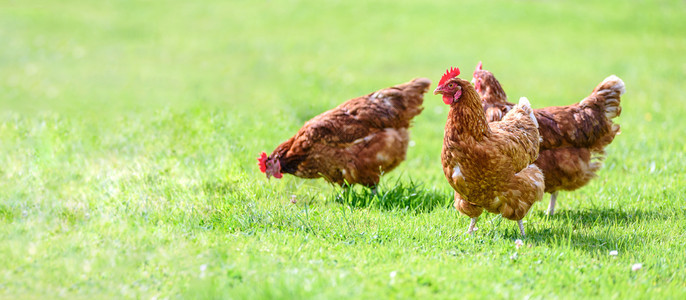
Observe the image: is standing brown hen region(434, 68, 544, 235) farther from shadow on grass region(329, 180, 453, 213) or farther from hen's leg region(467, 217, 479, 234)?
shadow on grass region(329, 180, 453, 213)

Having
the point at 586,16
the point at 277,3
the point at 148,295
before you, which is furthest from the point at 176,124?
the point at 586,16

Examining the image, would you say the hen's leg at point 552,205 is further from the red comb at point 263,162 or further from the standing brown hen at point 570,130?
the red comb at point 263,162

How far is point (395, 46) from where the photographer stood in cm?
1680

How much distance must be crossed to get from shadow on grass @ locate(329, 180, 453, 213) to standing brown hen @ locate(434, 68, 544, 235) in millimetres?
717

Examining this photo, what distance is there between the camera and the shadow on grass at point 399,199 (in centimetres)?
646

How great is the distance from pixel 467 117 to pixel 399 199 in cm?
155

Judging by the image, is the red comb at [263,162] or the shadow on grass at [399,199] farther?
the red comb at [263,162]

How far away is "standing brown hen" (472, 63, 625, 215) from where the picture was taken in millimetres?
6438

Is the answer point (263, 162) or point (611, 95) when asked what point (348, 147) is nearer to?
point (263, 162)

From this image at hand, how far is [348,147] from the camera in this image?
23.5 ft

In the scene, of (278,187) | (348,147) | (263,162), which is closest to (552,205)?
(348,147)

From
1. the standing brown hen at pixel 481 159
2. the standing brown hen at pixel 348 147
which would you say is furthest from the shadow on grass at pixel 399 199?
the standing brown hen at pixel 481 159

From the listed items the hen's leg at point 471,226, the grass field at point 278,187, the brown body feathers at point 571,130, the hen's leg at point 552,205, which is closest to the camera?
the grass field at point 278,187

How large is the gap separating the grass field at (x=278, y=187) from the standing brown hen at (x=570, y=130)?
0.41m
